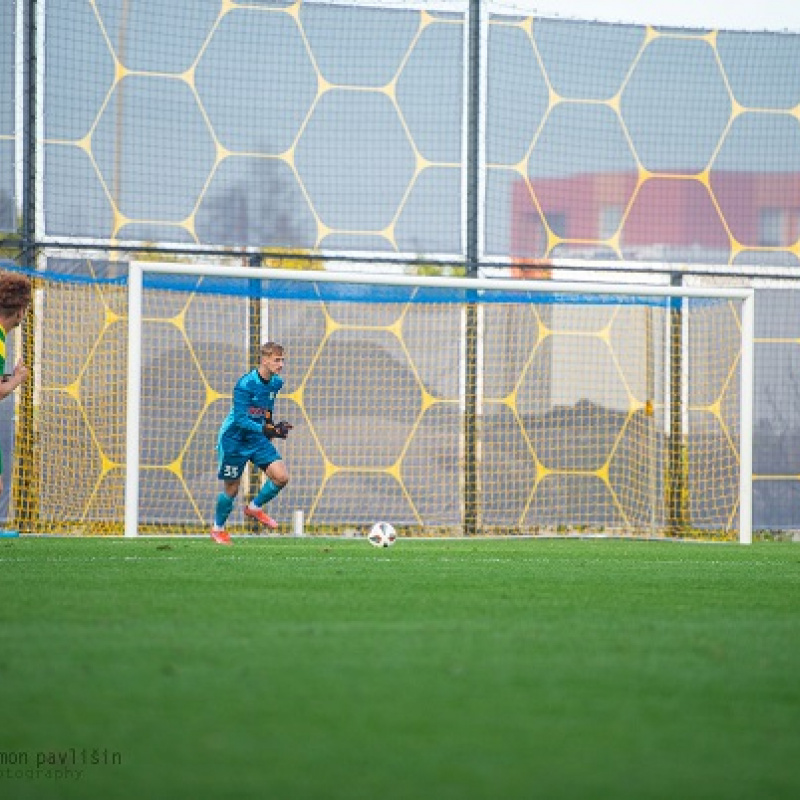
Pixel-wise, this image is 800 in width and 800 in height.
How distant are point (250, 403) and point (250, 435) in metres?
0.22

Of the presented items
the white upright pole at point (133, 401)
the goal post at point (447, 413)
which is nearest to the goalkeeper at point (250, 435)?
the white upright pole at point (133, 401)

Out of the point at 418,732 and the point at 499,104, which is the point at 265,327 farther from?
the point at 418,732

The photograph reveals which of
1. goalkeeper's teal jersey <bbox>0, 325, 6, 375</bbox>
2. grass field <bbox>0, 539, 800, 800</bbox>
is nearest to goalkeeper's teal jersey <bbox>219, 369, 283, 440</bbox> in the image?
goalkeeper's teal jersey <bbox>0, 325, 6, 375</bbox>

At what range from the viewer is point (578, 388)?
11852 millimetres

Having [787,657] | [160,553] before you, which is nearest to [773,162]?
[160,553]

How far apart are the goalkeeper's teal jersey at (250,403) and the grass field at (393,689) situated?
340 centimetres

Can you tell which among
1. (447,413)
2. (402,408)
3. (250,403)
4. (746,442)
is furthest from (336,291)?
(746,442)

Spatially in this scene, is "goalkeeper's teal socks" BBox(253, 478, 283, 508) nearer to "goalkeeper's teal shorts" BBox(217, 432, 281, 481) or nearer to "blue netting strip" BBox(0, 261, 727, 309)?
"goalkeeper's teal shorts" BBox(217, 432, 281, 481)

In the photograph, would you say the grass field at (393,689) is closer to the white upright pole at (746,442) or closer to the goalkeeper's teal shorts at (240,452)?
the goalkeeper's teal shorts at (240,452)

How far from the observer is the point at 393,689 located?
3.05 meters

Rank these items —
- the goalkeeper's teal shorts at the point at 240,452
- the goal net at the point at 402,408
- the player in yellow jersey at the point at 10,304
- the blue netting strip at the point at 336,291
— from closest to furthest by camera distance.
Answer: the player in yellow jersey at the point at 10,304 < the goalkeeper's teal shorts at the point at 240,452 < the blue netting strip at the point at 336,291 < the goal net at the point at 402,408

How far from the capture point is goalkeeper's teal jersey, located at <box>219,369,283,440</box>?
930cm

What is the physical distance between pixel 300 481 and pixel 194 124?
3012mm

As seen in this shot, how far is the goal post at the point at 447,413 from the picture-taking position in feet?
37.6
